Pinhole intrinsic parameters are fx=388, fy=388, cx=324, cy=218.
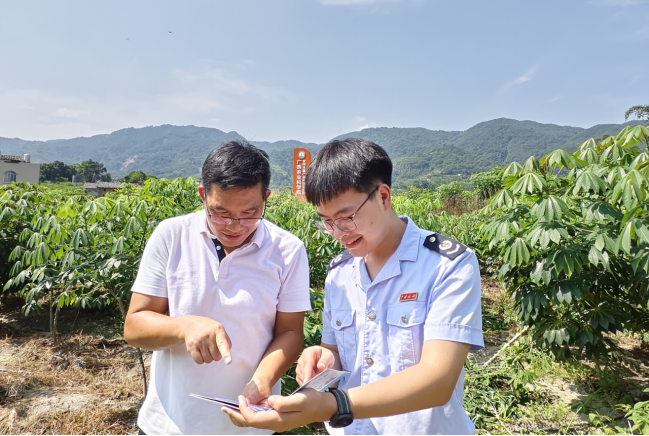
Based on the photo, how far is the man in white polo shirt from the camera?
123 centimetres

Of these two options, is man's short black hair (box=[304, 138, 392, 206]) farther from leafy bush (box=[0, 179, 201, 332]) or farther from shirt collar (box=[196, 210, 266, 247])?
leafy bush (box=[0, 179, 201, 332])

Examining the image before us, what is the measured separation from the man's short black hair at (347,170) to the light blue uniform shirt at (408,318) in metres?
0.22

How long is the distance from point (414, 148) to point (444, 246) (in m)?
114

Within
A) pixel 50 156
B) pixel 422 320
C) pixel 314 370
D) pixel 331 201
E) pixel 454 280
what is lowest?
pixel 314 370

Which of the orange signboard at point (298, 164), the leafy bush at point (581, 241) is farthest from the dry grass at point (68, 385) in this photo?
the orange signboard at point (298, 164)

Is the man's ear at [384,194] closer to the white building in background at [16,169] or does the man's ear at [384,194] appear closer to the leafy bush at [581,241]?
the leafy bush at [581,241]

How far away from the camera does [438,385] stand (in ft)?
3.04

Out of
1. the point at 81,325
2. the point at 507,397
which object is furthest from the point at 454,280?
the point at 81,325

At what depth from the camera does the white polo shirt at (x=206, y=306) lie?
1.24 meters

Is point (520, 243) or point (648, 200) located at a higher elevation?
point (648, 200)

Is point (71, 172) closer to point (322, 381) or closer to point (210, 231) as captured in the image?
point (210, 231)

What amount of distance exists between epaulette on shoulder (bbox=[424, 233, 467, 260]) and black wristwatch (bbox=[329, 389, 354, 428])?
467 millimetres

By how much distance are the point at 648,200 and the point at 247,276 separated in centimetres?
219

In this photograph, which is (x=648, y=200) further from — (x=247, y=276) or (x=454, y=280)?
(x=247, y=276)
